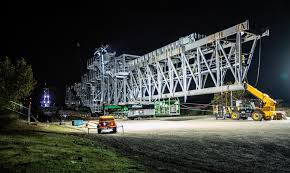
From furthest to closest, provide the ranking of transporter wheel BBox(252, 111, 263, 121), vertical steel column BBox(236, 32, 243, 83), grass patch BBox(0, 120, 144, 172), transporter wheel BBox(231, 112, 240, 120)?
transporter wheel BBox(231, 112, 240, 120)
transporter wheel BBox(252, 111, 263, 121)
vertical steel column BBox(236, 32, 243, 83)
grass patch BBox(0, 120, 144, 172)

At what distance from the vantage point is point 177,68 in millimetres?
49312

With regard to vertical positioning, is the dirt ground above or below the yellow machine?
below

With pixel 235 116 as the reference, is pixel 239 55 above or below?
above

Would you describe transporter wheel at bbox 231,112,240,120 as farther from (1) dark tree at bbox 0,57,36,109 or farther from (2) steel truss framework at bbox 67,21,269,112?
(1) dark tree at bbox 0,57,36,109

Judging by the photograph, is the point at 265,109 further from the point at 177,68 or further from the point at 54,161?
the point at 54,161

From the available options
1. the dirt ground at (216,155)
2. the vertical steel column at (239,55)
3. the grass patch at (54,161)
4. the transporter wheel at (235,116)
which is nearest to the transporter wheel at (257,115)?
the transporter wheel at (235,116)

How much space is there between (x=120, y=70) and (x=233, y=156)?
50.8 meters

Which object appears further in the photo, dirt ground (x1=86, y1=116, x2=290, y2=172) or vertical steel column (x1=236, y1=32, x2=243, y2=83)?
vertical steel column (x1=236, y1=32, x2=243, y2=83)

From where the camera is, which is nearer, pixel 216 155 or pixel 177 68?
pixel 216 155

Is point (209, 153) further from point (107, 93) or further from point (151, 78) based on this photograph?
point (107, 93)

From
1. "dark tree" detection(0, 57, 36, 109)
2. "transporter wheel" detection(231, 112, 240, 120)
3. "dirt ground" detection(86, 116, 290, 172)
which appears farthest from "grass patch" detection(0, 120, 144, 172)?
"transporter wheel" detection(231, 112, 240, 120)

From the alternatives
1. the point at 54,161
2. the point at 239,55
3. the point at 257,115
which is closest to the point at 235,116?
the point at 257,115

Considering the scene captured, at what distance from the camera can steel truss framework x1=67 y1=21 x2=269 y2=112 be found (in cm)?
3478

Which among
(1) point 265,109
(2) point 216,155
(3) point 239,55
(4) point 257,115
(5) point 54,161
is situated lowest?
(2) point 216,155
